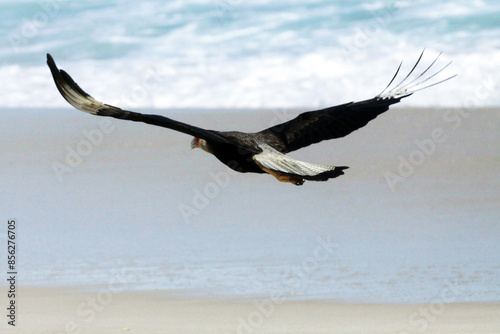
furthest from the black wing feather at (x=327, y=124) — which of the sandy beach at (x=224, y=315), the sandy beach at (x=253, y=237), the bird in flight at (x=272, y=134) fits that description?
the sandy beach at (x=224, y=315)

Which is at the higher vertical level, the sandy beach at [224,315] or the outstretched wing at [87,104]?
the outstretched wing at [87,104]

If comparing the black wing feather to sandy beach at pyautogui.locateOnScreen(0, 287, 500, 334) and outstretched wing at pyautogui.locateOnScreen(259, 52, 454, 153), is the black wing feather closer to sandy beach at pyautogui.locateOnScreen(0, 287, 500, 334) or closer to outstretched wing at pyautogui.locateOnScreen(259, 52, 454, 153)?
outstretched wing at pyautogui.locateOnScreen(259, 52, 454, 153)

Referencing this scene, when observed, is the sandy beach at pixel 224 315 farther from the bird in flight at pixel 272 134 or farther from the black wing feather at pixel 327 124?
the black wing feather at pixel 327 124

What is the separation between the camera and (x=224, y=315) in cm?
615

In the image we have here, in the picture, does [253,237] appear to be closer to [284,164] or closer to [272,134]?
[272,134]

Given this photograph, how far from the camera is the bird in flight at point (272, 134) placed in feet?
17.0

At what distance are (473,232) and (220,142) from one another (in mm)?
3455

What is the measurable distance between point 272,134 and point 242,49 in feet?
44.2

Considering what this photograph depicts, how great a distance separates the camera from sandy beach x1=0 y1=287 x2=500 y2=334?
5844mm

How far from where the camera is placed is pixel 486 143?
1226 cm

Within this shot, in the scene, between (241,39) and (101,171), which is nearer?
(101,171)

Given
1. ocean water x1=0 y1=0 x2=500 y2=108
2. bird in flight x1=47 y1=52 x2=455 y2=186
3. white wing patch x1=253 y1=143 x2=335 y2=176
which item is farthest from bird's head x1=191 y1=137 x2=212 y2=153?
ocean water x1=0 y1=0 x2=500 y2=108

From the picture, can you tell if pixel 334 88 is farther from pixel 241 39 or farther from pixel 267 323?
pixel 267 323

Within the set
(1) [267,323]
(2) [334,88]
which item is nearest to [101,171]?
(1) [267,323]
